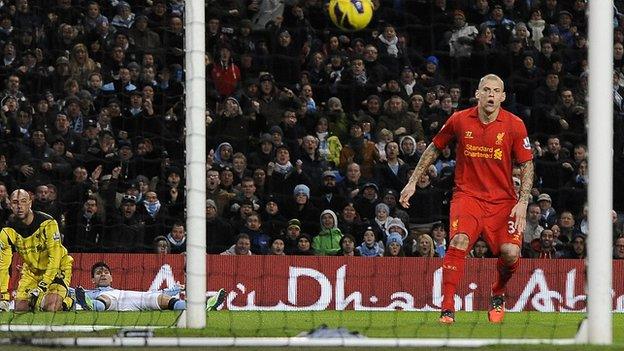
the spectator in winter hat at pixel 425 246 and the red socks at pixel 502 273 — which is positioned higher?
the spectator in winter hat at pixel 425 246

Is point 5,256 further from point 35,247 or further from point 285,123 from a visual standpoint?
point 285,123

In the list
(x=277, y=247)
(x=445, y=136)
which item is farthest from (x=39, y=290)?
(x=445, y=136)

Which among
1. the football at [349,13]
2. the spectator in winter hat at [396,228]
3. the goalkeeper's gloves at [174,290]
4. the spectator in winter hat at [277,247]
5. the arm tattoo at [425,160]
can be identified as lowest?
the goalkeeper's gloves at [174,290]

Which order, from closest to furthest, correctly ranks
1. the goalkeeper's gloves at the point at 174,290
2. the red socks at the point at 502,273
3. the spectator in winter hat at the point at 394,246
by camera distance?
the red socks at the point at 502,273, the goalkeeper's gloves at the point at 174,290, the spectator in winter hat at the point at 394,246

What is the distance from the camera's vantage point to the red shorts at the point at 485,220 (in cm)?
1046

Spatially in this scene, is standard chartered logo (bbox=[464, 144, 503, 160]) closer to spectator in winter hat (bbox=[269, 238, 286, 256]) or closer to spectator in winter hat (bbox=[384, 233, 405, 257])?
spectator in winter hat (bbox=[384, 233, 405, 257])

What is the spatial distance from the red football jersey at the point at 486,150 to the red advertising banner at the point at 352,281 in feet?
13.8

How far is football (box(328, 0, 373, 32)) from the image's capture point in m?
13.8

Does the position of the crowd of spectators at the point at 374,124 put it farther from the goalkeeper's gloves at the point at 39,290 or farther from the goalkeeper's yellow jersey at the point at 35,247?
the goalkeeper's gloves at the point at 39,290

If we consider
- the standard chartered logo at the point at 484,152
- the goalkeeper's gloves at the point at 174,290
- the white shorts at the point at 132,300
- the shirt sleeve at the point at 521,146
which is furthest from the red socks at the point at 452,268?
the goalkeeper's gloves at the point at 174,290

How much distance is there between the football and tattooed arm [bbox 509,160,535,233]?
12.3ft

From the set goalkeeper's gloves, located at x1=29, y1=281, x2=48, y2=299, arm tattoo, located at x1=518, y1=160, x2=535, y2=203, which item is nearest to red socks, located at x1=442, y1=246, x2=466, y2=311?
arm tattoo, located at x1=518, y1=160, x2=535, y2=203

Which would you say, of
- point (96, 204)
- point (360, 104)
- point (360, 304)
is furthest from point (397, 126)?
point (96, 204)

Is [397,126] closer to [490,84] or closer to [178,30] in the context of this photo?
[178,30]
